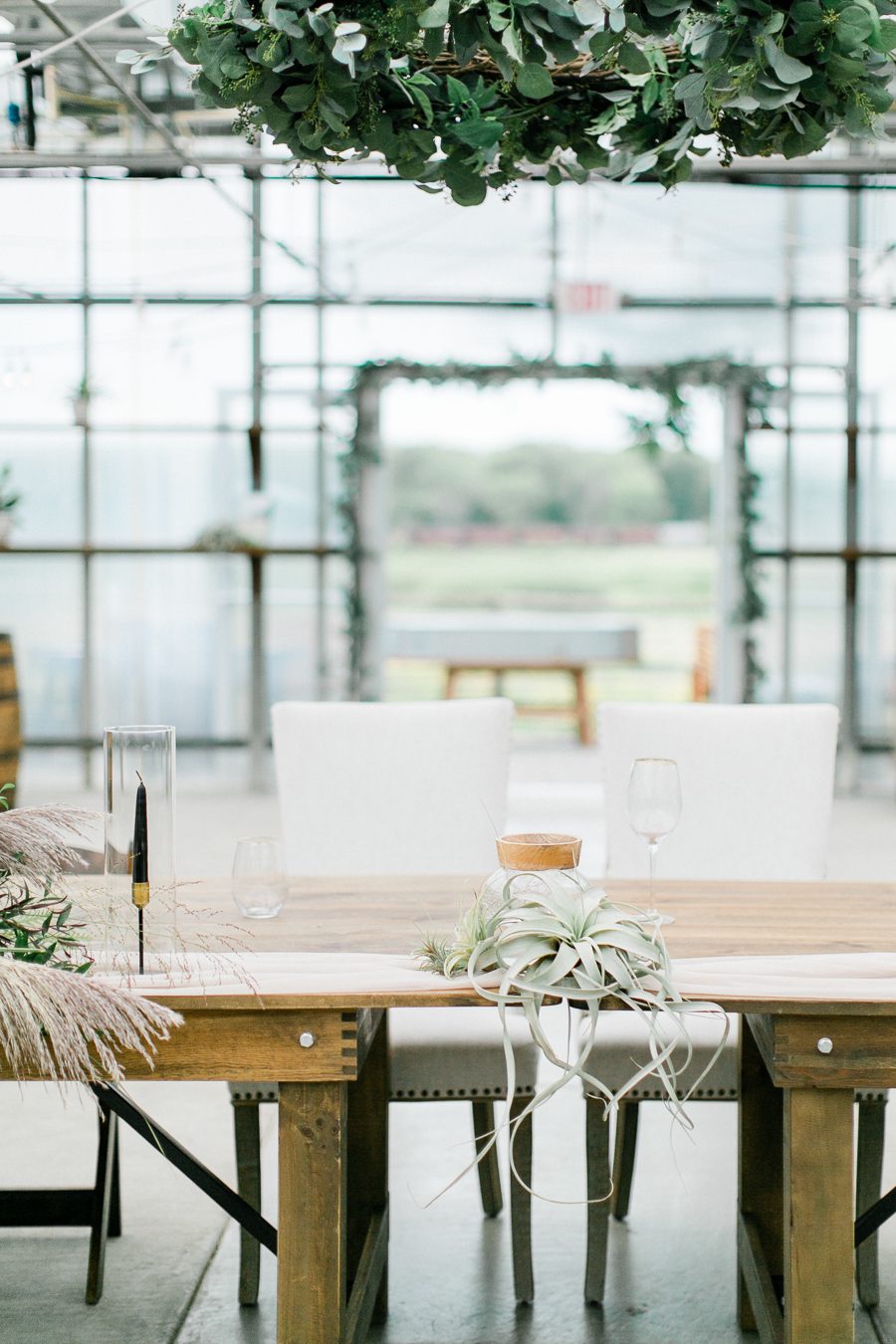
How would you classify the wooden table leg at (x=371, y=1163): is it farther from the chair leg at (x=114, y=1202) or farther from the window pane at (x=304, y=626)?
the window pane at (x=304, y=626)

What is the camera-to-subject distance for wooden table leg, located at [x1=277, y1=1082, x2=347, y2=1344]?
1691 millimetres

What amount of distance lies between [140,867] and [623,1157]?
1361 millimetres

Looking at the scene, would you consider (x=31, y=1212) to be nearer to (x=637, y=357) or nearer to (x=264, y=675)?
(x=264, y=675)

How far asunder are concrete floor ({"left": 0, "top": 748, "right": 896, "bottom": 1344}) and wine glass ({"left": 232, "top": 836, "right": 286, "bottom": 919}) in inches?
28.5

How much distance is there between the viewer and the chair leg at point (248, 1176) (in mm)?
2316

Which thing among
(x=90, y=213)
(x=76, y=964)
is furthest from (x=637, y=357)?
(x=76, y=964)

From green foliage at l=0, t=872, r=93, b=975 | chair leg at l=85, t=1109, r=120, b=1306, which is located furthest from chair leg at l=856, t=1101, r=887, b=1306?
green foliage at l=0, t=872, r=93, b=975

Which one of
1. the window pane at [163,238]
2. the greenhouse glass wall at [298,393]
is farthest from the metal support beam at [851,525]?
the window pane at [163,238]

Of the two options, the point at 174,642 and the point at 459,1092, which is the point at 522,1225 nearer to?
the point at 459,1092

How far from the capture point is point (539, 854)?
180cm

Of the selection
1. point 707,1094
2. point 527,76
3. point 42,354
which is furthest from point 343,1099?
point 42,354

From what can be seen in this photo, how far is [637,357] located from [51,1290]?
685 centimetres

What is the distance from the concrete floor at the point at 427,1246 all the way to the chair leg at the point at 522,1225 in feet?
0.12

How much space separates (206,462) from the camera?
8336 mm
